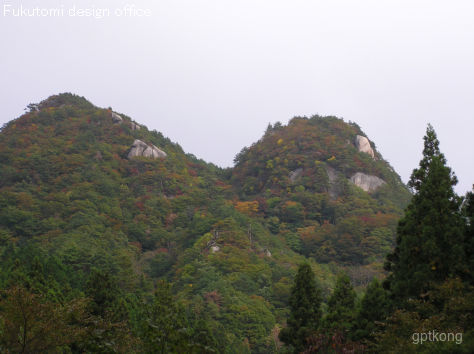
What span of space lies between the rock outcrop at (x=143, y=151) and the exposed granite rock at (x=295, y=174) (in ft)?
59.0

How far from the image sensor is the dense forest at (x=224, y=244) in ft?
46.7

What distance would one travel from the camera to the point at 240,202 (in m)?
66.1

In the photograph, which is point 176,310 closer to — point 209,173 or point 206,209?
point 206,209

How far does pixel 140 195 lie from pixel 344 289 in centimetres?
4344

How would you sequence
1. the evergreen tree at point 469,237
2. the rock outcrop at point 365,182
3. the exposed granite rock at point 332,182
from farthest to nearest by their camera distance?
1. the rock outcrop at point 365,182
2. the exposed granite rock at point 332,182
3. the evergreen tree at point 469,237

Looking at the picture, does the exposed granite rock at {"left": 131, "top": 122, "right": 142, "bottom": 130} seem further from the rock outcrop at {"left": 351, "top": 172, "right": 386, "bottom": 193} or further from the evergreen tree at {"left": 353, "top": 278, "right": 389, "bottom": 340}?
the evergreen tree at {"left": 353, "top": 278, "right": 389, "bottom": 340}

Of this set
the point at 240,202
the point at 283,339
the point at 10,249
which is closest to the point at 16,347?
the point at 283,339

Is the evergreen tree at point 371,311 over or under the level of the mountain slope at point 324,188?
under

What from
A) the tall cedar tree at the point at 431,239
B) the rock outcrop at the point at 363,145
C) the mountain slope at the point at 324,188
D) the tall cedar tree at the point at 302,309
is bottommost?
the tall cedar tree at the point at 302,309

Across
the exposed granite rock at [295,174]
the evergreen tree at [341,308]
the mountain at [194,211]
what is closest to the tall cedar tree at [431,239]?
the evergreen tree at [341,308]

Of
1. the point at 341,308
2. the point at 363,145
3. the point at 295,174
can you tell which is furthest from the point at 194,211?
the point at 341,308

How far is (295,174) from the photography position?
229 feet

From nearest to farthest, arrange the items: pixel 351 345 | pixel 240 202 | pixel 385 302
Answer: pixel 351 345, pixel 385 302, pixel 240 202

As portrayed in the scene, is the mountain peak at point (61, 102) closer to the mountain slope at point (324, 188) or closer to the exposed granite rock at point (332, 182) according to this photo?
the mountain slope at point (324, 188)
